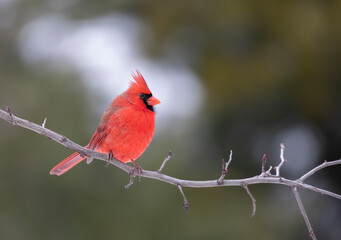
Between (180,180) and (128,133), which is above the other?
(128,133)

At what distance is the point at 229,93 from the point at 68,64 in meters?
1.91

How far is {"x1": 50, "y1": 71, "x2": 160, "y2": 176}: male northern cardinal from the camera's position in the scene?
2.95 metres

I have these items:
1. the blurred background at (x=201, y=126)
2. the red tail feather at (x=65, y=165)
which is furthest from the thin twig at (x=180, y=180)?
the blurred background at (x=201, y=126)

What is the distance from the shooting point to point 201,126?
5586 mm

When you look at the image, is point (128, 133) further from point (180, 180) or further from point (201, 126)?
point (201, 126)

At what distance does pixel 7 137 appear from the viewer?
17.2 feet

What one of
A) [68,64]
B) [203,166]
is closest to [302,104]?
[203,166]

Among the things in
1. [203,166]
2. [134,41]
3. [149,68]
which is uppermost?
[134,41]

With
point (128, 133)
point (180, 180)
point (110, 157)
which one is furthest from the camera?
point (128, 133)

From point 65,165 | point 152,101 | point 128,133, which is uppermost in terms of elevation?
point 152,101

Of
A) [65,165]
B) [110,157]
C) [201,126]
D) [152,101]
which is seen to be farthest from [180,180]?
[201,126]

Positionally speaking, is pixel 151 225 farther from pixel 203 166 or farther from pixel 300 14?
pixel 300 14

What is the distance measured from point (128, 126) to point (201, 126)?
2698 millimetres

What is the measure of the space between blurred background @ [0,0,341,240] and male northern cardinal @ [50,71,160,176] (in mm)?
2140
